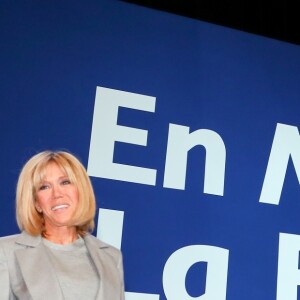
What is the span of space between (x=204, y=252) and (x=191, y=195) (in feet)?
0.90

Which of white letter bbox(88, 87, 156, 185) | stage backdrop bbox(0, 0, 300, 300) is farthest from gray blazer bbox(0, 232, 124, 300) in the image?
white letter bbox(88, 87, 156, 185)

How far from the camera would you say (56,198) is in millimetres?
2047

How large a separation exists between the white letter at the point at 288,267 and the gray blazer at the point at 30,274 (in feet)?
4.72

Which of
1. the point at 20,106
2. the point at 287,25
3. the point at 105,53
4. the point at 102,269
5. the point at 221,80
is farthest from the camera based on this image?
the point at 287,25

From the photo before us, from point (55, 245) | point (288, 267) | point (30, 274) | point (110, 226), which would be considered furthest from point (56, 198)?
point (288, 267)

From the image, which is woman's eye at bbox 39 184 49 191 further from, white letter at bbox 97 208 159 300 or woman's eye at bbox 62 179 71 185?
white letter at bbox 97 208 159 300

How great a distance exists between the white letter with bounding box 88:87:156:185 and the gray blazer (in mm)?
954

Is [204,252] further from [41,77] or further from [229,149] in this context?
[41,77]

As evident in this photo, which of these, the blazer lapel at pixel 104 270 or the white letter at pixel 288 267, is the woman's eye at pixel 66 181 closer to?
the blazer lapel at pixel 104 270

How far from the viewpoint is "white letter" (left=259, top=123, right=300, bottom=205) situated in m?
3.33

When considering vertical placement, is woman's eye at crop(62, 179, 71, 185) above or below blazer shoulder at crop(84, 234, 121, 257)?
above

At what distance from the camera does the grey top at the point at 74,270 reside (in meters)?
1.93

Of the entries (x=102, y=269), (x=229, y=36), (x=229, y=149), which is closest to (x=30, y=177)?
(x=102, y=269)

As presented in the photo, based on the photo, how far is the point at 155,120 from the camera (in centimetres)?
314
